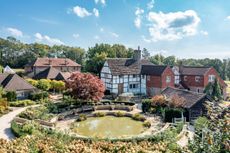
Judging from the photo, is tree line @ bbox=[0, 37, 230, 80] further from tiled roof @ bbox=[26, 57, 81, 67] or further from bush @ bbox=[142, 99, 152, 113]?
bush @ bbox=[142, 99, 152, 113]

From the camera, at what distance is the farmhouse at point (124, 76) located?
1523 inches

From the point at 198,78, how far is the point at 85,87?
73.0ft

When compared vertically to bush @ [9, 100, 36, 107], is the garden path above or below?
below

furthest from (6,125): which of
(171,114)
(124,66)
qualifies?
(124,66)

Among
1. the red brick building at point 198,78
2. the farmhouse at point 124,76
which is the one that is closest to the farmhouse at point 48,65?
the farmhouse at point 124,76

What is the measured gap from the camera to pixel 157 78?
39.6 m

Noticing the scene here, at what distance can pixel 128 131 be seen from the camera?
74.6 ft

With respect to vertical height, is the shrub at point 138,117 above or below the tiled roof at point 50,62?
below

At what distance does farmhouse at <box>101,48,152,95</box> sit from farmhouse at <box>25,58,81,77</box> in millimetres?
19066

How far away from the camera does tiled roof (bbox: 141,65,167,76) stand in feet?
130

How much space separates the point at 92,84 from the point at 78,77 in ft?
6.29

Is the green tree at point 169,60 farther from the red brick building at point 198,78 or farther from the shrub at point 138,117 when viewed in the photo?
the shrub at point 138,117

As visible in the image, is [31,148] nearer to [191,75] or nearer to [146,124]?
[146,124]

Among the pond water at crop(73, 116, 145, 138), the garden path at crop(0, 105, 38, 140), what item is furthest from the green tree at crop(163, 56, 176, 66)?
the garden path at crop(0, 105, 38, 140)
